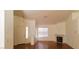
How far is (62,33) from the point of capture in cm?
138

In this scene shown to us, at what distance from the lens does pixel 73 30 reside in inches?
50.7

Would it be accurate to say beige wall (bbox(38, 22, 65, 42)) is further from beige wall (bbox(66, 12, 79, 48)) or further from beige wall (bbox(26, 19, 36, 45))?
beige wall (bbox(26, 19, 36, 45))

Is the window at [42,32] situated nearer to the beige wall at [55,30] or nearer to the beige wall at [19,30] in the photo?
the beige wall at [55,30]

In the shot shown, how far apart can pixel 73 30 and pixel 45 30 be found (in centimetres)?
42

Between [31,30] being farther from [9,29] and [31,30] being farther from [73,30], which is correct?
[73,30]

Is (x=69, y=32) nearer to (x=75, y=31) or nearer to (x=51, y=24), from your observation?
(x=75, y=31)

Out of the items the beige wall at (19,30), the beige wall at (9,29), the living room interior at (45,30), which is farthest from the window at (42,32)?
the beige wall at (9,29)

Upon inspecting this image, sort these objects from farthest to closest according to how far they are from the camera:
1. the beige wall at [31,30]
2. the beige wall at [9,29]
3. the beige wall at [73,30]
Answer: the beige wall at [31,30] < the beige wall at [73,30] < the beige wall at [9,29]

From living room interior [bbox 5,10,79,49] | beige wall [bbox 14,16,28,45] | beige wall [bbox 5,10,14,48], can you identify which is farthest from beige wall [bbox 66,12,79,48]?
beige wall [bbox 5,10,14,48]

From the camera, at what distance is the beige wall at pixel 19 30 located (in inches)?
49.1

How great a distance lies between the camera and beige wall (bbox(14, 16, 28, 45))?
125cm

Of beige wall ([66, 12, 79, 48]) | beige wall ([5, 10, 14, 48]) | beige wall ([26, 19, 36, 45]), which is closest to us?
beige wall ([5, 10, 14, 48])
